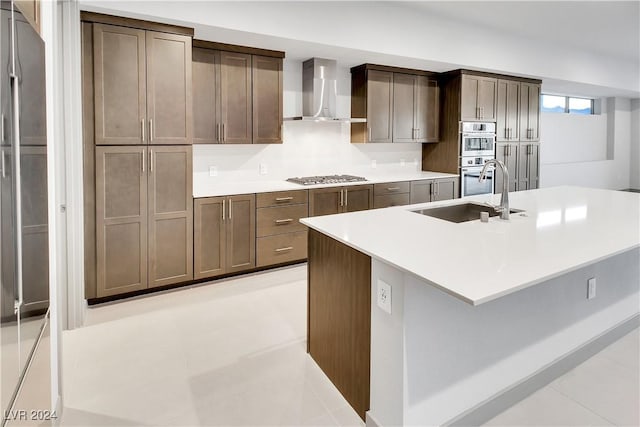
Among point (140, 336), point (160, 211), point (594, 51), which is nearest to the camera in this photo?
point (140, 336)

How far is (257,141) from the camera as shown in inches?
170

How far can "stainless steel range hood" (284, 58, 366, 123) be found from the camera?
4609mm

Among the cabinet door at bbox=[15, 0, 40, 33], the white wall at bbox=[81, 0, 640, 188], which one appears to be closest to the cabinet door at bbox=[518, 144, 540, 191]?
the white wall at bbox=[81, 0, 640, 188]

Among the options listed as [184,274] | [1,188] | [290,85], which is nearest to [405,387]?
[1,188]

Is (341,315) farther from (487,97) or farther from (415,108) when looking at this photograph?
(487,97)

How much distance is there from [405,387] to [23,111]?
161 centimetres

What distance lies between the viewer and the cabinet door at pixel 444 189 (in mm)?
5359

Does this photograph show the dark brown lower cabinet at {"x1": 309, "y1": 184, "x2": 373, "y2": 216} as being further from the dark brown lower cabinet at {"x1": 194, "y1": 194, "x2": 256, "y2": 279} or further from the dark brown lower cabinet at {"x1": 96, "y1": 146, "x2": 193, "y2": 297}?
the dark brown lower cabinet at {"x1": 96, "y1": 146, "x2": 193, "y2": 297}

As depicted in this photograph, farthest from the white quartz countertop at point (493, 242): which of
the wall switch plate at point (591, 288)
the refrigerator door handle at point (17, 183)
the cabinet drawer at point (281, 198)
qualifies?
the cabinet drawer at point (281, 198)

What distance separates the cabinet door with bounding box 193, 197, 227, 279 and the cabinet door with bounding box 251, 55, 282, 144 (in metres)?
0.90

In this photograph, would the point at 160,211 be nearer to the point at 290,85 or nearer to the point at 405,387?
the point at 290,85

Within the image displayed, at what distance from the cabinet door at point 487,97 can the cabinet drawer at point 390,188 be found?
1.59 m

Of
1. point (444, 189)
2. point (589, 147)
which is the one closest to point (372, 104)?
point (444, 189)

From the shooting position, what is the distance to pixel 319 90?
184 inches
